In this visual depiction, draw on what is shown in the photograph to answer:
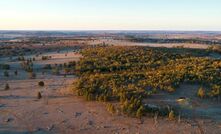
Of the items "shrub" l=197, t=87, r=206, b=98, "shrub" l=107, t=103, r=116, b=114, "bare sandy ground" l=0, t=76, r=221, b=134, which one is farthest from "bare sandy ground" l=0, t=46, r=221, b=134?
"shrub" l=197, t=87, r=206, b=98

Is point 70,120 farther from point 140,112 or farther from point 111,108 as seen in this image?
point 140,112

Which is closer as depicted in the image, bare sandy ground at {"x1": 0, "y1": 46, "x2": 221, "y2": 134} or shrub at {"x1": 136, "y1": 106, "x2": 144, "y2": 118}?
bare sandy ground at {"x1": 0, "y1": 46, "x2": 221, "y2": 134}

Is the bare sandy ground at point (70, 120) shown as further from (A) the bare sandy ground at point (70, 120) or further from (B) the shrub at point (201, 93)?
(B) the shrub at point (201, 93)

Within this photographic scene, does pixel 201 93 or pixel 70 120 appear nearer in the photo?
pixel 70 120

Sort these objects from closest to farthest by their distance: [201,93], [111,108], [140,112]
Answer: [140,112] → [111,108] → [201,93]

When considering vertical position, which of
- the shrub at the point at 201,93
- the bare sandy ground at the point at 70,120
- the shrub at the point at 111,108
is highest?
the shrub at the point at 201,93

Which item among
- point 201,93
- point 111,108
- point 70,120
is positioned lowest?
point 70,120

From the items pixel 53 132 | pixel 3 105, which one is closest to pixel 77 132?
pixel 53 132

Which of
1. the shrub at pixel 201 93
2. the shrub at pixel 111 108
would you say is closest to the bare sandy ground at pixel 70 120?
the shrub at pixel 111 108

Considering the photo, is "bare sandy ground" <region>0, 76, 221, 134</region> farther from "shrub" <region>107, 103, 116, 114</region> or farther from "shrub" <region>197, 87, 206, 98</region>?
"shrub" <region>197, 87, 206, 98</region>

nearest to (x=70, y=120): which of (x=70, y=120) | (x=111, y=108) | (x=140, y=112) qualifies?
(x=70, y=120)

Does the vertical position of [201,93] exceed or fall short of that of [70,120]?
it exceeds it
